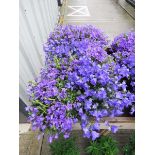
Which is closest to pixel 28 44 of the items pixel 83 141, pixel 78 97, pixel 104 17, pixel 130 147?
pixel 83 141

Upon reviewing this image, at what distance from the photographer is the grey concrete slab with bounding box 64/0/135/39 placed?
9027 millimetres

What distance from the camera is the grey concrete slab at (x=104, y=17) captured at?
29.6 ft

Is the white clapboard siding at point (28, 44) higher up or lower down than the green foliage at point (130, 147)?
higher up

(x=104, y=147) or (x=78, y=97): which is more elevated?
(x=78, y=97)

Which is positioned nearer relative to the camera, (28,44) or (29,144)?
(29,144)

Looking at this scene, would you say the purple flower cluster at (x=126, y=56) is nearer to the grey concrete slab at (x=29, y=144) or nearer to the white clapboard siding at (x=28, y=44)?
the white clapboard siding at (x=28, y=44)

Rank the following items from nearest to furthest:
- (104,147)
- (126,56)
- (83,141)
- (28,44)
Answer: (126,56)
(104,147)
(83,141)
(28,44)

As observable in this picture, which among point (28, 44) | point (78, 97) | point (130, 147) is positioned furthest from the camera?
point (28, 44)

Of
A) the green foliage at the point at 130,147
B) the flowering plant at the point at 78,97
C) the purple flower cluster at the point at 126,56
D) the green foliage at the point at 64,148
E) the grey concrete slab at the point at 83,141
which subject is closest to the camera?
the flowering plant at the point at 78,97

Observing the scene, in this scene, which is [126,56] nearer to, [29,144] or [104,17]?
[29,144]

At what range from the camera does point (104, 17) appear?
1037 cm

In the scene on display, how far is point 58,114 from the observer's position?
2.27 meters

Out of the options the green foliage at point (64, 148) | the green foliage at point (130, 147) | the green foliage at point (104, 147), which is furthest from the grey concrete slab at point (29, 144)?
the green foliage at point (130, 147)
